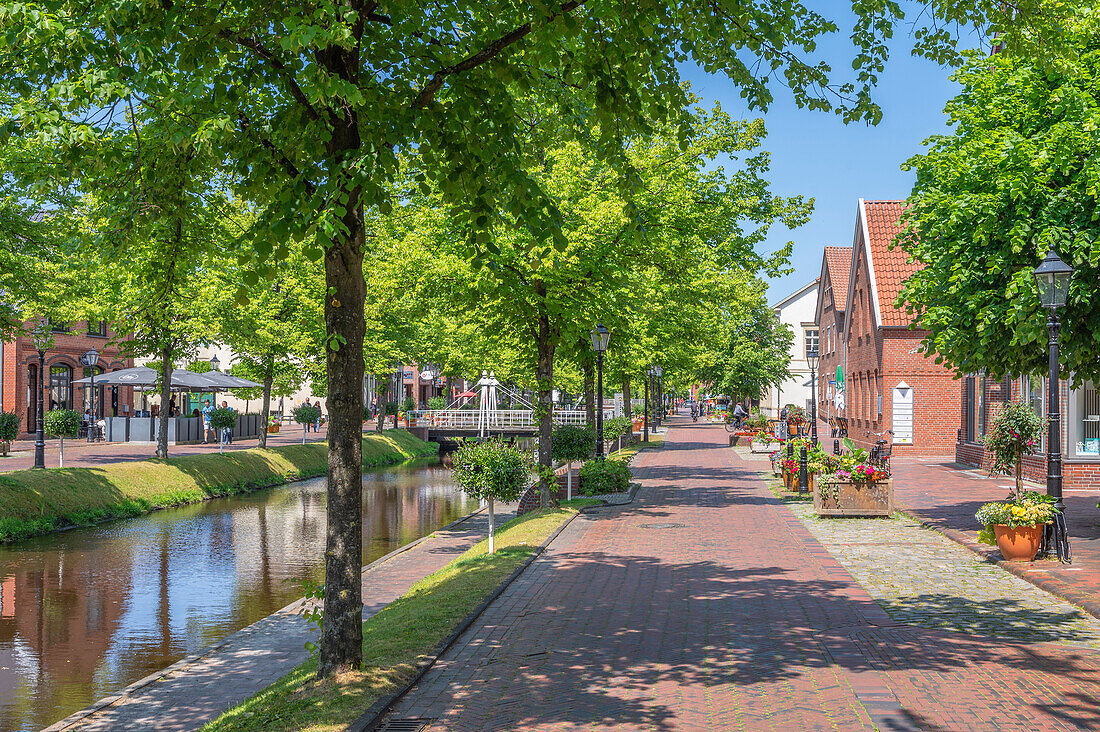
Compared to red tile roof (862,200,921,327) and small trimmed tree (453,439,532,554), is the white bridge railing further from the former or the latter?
small trimmed tree (453,439,532,554)

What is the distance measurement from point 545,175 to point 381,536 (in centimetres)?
822

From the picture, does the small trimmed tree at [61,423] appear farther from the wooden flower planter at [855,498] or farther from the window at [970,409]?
the window at [970,409]

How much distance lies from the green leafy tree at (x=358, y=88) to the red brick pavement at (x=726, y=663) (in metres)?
1.55

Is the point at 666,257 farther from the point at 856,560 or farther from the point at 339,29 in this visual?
the point at 339,29

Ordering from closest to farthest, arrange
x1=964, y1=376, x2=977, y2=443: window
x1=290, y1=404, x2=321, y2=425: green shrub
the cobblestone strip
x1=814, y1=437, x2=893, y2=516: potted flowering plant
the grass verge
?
Result: the grass verge
the cobblestone strip
x1=814, y1=437, x2=893, y2=516: potted flowering plant
x1=964, y1=376, x2=977, y2=443: window
x1=290, y1=404, x2=321, y2=425: green shrub

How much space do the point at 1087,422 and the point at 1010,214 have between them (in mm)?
11409

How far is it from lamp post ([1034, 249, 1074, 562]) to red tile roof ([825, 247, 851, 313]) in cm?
4025

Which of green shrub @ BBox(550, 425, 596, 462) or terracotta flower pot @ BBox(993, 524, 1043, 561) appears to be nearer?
terracotta flower pot @ BBox(993, 524, 1043, 561)

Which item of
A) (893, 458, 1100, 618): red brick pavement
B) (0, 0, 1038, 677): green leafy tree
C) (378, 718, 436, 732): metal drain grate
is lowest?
(378, 718, 436, 732): metal drain grate

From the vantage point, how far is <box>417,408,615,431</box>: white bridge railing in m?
45.7

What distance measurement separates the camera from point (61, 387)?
4741 centimetres

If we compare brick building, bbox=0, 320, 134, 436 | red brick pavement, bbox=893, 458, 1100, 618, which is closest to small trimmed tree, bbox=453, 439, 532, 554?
red brick pavement, bbox=893, 458, 1100, 618

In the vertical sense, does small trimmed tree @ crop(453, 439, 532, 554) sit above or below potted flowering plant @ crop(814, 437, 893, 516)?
above

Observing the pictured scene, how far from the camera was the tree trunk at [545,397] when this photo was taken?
19750 mm
